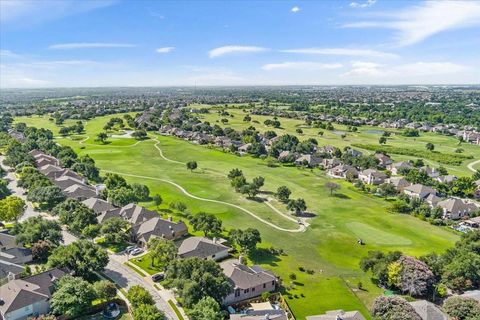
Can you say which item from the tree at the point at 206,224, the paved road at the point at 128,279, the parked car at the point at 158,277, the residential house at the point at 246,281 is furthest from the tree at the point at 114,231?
the residential house at the point at 246,281

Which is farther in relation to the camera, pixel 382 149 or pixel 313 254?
pixel 382 149

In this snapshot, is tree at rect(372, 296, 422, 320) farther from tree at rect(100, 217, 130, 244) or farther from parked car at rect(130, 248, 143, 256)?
tree at rect(100, 217, 130, 244)

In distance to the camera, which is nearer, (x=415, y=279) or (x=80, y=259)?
(x=415, y=279)

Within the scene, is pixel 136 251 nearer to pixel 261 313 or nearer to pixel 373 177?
pixel 261 313

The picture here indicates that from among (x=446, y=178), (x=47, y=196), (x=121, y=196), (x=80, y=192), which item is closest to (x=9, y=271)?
(x=47, y=196)

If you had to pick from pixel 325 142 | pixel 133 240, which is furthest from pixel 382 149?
pixel 133 240

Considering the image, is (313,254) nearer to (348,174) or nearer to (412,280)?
(412,280)
